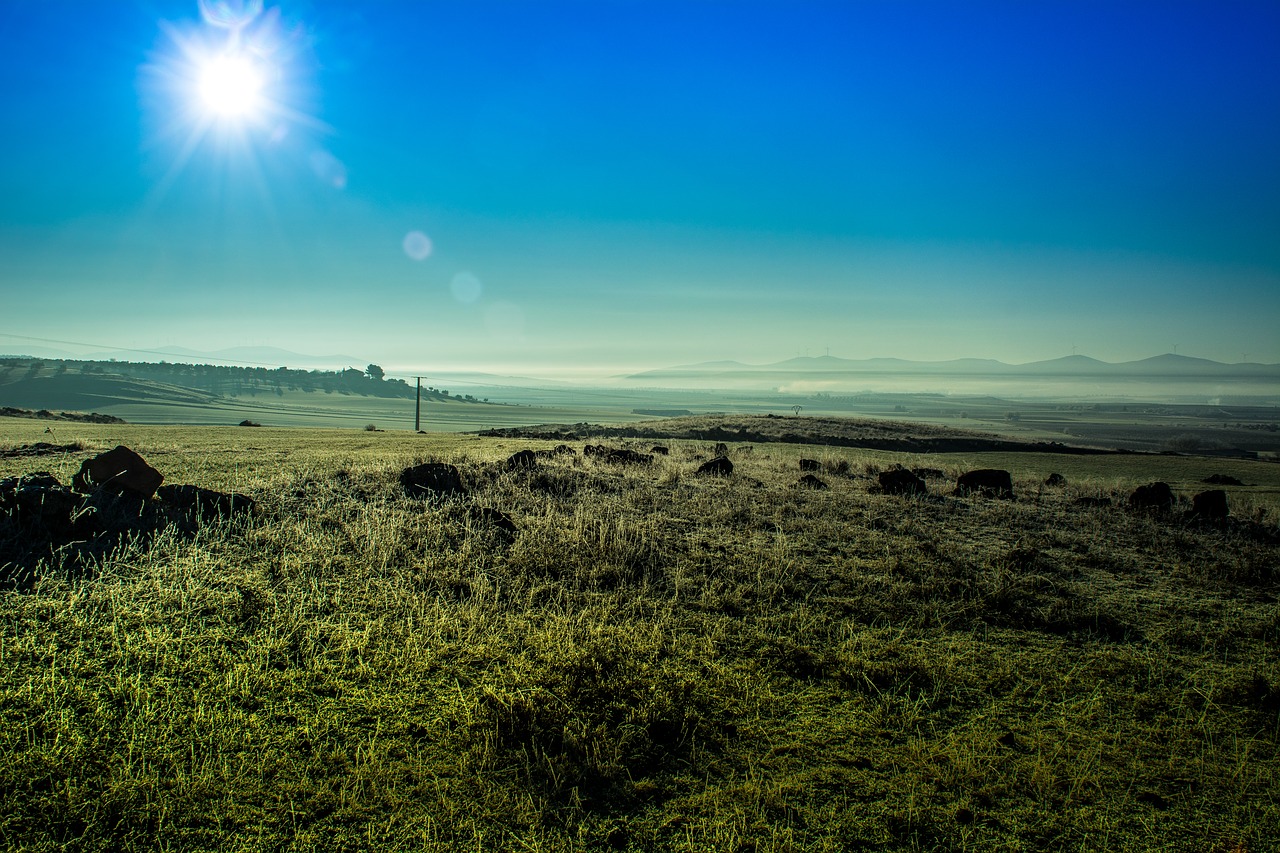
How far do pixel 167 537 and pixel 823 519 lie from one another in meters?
8.78

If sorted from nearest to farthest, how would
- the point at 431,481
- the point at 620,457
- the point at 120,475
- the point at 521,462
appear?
the point at 120,475 → the point at 431,481 → the point at 521,462 → the point at 620,457

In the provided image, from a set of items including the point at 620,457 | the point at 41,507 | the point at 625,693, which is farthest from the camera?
the point at 620,457

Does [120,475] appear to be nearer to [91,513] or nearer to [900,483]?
[91,513]

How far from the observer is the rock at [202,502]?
8000mm

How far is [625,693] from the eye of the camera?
415cm

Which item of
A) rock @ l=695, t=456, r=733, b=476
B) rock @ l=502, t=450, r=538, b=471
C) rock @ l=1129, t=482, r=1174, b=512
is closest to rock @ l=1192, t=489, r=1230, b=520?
rock @ l=1129, t=482, r=1174, b=512

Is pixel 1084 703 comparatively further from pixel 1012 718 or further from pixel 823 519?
pixel 823 519

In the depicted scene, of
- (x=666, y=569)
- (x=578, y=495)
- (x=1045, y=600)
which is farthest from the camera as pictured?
(x=578, y=495)

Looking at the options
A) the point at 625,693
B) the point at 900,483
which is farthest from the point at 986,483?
the point at 625,693

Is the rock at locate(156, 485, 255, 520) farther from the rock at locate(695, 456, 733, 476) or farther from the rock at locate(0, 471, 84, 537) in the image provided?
the rock at locate(695, 456, 733, 476)

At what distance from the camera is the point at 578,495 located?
10758 millimetres

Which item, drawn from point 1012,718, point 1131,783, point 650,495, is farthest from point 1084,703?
point 650,495

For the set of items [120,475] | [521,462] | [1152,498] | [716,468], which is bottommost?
[1152,498]

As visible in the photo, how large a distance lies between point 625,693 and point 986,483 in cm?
1364
